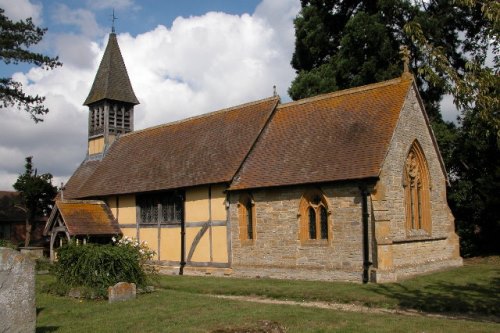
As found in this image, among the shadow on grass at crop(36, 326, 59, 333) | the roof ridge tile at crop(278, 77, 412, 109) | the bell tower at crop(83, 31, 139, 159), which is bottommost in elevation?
the shadow on grass at crop(36, 326, 59, 333)

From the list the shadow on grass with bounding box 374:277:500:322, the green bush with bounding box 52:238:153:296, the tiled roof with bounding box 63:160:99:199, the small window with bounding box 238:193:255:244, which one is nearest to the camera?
the shadow on grass with bounding box 374:277:500:322

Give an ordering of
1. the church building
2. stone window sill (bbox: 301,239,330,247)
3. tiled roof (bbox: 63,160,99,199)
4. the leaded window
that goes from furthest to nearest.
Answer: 1. tiled roof (bbox: 63,160,99,199)
2. the leaded window
3. stone window sill (bbox: 301,239,330,247)
4. the church building

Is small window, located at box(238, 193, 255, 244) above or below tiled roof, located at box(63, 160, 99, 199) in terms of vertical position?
below

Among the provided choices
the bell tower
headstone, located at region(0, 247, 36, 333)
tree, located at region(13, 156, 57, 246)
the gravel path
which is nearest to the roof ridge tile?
the gravel path

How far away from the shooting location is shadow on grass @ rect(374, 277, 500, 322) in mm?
12477

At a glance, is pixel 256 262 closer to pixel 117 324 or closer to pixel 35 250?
pixel 117 324

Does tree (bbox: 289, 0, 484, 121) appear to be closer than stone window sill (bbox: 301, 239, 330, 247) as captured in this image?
No

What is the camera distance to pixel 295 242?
64.0ft

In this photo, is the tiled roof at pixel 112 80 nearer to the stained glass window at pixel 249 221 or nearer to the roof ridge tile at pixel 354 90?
the roof ridge tile at pixel 354 90

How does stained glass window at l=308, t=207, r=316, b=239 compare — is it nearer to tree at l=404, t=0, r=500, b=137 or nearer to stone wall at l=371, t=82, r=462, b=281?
stone wall at l=371, t=82, r=462, b=281

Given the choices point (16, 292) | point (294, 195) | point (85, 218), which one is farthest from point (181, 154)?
point (16, 292)

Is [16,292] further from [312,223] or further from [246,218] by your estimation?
[246,218]

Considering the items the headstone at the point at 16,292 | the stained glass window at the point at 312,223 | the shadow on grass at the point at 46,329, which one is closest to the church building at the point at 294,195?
the stained glass window at the point at 312,223

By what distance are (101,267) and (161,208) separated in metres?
9.67
